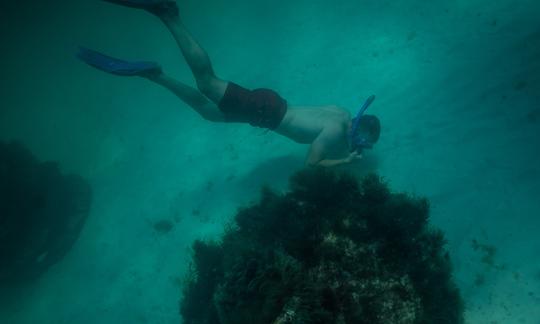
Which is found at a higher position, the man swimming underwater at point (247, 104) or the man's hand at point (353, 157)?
the man swimming underwater at point (247, 104)

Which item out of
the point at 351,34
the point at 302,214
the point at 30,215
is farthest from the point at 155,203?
the point at 351,34

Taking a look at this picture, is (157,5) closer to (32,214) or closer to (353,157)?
(353,157)

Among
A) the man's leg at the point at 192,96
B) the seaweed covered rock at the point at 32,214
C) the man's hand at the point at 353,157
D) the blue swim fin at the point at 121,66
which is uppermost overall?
the man's leg at the point at 192,96

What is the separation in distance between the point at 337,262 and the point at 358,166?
5.36m

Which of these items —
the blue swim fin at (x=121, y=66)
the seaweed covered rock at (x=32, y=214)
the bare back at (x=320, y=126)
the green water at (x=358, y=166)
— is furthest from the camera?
the seaweed covered rock at (x=32, y=214)

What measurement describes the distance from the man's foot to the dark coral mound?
5.44 meters

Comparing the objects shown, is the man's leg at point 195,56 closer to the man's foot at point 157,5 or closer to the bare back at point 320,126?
the man's foot at point 157,5

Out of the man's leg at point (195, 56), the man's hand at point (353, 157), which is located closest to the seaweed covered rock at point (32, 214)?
the man's leg at point (195, 56)

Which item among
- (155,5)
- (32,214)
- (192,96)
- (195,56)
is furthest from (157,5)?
(32,214)

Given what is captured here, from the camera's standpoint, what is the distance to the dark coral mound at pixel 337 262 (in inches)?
141

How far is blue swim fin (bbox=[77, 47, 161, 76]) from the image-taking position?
834 centimetres

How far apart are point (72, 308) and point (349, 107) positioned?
39.1 ft

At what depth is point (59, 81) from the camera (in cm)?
4100

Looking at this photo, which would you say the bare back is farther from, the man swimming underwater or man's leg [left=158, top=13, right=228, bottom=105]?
man's leg [left=158, top=13, right=228, bottom=105]
